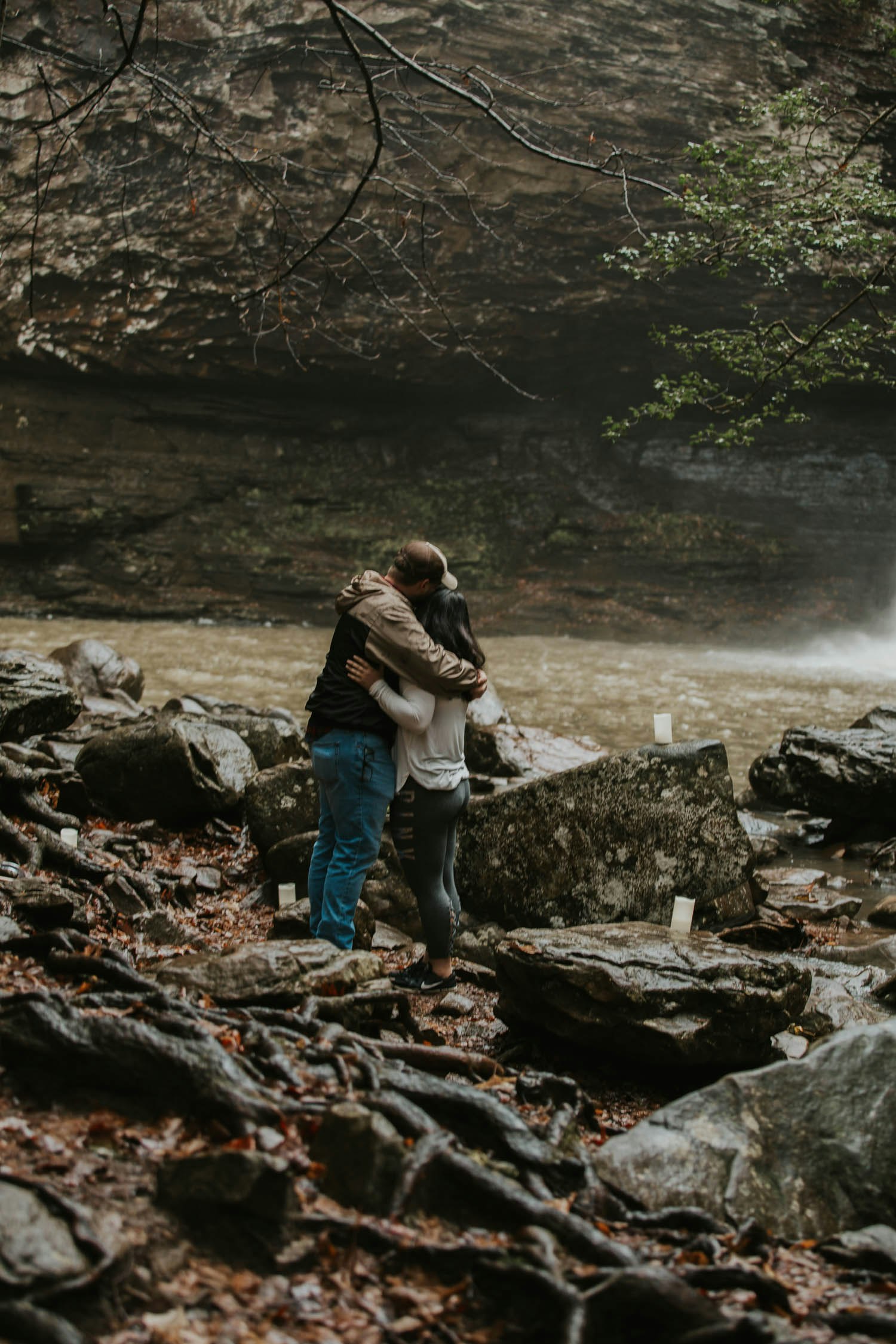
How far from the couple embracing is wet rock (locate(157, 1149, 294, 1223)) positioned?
1.98 meters

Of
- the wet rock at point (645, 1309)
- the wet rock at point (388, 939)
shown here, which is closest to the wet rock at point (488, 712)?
the wet rock at point (388, 939)

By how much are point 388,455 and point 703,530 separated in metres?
7.82

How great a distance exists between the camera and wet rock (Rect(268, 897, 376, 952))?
4965 millimetres

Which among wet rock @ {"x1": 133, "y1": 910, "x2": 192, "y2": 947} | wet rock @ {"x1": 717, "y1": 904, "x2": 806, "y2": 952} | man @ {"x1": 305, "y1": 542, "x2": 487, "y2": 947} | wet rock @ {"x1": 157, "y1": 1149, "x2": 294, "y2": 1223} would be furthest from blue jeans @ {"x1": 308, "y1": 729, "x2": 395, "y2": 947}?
wet rock @ {"x1": 717, "y1": 904, "x2": 806, "y2": 952}

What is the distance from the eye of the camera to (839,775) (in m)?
8.41

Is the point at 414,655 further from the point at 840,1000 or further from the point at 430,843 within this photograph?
the point at 840,1000

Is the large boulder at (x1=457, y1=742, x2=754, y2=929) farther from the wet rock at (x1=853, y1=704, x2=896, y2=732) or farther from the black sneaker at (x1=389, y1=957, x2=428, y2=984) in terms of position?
the wet rock at (x1=853, y1=704, x2=896, y2=732)

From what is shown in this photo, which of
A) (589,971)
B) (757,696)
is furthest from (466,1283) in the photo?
(757,696)

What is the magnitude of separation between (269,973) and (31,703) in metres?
4.99

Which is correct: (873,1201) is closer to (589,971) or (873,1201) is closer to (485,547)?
(589,971)

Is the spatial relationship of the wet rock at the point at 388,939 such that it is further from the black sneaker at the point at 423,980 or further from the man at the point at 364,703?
the man at the point at 364,703

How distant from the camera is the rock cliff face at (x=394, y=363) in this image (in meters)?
19.2

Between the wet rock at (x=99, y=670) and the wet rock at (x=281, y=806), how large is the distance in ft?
21.2

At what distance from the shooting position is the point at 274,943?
383 cm
